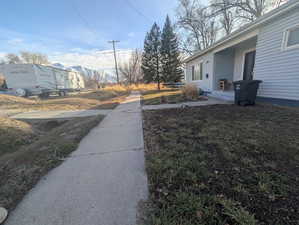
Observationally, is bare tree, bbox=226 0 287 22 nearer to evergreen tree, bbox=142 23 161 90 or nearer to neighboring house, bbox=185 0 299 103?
neighboring house, bbox=185 0 299 103

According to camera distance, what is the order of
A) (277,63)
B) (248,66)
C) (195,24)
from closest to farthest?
(277,63) → (248,66) → (195,24)

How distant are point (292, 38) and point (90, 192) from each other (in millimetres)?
7200

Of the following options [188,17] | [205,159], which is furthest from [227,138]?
[188,17]

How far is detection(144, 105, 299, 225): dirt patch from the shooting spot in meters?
1.16

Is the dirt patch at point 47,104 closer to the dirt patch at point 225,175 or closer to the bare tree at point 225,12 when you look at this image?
the dirt patch at point 225,175

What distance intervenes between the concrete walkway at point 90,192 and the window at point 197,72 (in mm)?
10331

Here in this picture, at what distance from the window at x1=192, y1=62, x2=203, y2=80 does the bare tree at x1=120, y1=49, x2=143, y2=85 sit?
20040mm

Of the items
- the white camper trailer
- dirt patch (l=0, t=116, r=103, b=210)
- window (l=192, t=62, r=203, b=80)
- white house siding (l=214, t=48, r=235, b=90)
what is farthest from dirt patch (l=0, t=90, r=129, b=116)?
window (l=192, t=62, r=203, b=80)

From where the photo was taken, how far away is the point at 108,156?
239 centimetres

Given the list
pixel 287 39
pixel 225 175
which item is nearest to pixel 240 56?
pixel 287 39

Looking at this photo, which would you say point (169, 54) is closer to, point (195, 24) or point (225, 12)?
point (195, 24)

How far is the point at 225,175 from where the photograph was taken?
166 cm

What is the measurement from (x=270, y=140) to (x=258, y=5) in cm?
1776

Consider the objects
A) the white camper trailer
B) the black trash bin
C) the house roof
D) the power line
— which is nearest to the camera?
the house roof
